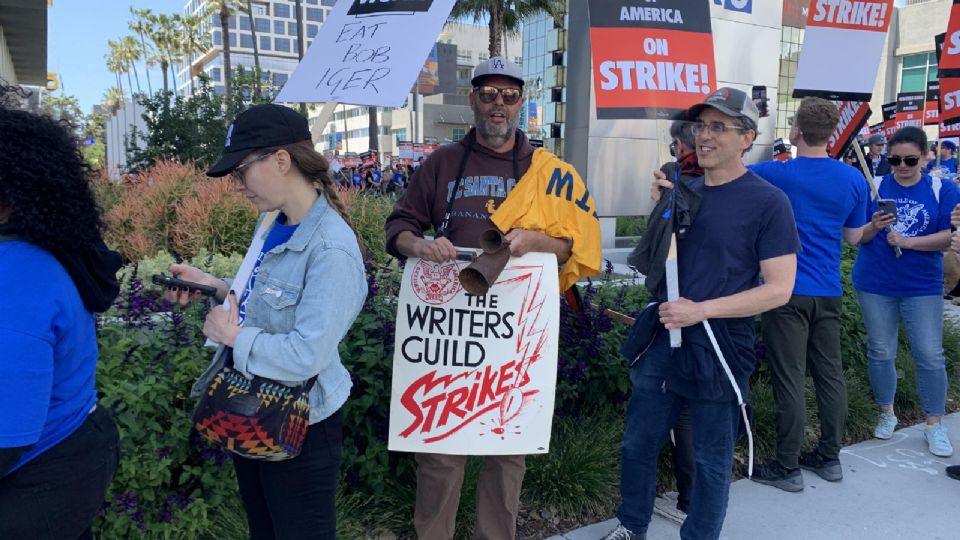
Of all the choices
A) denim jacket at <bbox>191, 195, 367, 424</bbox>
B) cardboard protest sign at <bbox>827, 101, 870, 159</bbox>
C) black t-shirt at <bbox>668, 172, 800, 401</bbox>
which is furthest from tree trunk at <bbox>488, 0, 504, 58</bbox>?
denim jacket at <bbox>191, 195, 367, 424</bbox>

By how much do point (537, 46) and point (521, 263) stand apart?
73.4m

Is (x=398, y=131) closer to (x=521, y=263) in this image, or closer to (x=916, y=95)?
(x=916, y=95)

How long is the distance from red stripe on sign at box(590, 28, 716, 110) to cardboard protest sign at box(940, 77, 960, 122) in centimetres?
242

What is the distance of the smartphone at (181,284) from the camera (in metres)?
1.98

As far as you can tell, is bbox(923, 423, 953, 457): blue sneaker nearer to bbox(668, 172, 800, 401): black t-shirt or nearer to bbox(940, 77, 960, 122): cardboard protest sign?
bbox(940, 77, 960, 122): cardboard protest sign

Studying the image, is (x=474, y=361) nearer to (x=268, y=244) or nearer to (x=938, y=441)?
(x=268, y=244)

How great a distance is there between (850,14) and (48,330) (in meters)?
5.56

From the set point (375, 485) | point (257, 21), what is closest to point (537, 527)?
point (375, 485)

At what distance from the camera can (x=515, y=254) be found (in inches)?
106

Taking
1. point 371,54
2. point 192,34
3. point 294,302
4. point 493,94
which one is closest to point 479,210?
point 493,94

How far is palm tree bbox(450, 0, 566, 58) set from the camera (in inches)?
1037

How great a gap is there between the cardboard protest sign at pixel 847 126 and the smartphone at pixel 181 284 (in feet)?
14.9

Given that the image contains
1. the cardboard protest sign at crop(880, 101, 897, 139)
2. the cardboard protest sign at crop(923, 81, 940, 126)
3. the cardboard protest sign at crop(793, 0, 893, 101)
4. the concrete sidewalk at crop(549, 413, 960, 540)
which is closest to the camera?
the concrete sidewalk at crop(549, 413, 960, 540)

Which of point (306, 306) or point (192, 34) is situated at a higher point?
point (192, 34)
